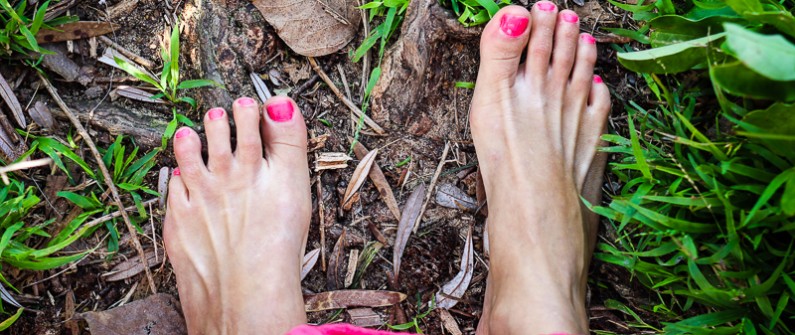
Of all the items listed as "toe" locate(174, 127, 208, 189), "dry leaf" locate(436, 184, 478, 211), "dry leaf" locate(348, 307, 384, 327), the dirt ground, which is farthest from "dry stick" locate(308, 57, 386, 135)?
"dry leaf" locate(348, 307, 384, 327)

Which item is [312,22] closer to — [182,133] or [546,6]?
[182,133]

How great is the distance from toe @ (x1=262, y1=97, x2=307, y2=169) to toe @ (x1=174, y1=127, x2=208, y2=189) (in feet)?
0.66

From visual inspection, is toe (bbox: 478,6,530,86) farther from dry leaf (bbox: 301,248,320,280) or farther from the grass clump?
dry leaf (bbox: 301,248,320,280)

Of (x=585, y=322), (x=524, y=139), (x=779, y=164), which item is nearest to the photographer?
(x=779, y=164)

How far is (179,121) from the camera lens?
182cm

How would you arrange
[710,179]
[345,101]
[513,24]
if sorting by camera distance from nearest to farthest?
1. [710,179]
2. [513,24]
3. [345,101]

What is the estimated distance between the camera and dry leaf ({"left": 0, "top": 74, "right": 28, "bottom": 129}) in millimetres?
1759

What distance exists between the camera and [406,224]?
184 centimetres

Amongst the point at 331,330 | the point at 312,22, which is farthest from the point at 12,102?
the point at 331,330

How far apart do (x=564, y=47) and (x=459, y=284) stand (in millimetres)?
763

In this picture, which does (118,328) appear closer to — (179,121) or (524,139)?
(179,121)

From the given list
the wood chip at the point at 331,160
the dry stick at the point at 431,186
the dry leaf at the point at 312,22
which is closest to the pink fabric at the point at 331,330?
the dry stick at the point at 431,186

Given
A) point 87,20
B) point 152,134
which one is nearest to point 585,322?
point 152,134

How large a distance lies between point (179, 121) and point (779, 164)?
5.17 ft
